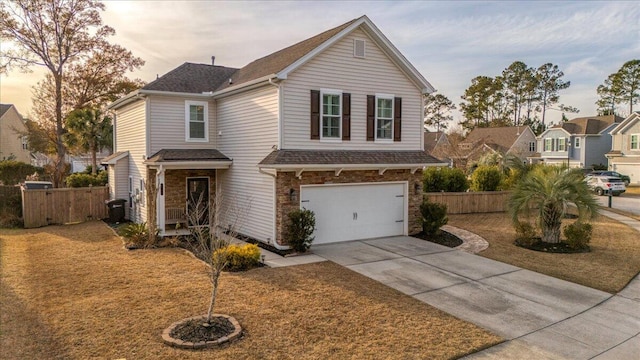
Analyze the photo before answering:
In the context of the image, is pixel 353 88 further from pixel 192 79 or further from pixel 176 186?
pixel 176 186

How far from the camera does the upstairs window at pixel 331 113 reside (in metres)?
13.7

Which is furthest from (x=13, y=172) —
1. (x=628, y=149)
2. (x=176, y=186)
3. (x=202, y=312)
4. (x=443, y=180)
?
(x=628, y=149)

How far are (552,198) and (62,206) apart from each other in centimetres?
1966

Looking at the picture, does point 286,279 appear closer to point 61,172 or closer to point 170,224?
point 170,224

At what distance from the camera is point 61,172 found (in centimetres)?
2920

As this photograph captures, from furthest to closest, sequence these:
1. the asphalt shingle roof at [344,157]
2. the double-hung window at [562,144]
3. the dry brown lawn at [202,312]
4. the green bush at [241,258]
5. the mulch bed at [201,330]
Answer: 1. the double-hung window at [562,144]
2. the asphalt shingle roof at [344,157]
3. the green bush at [241,258]
4. the mulch bed at [201,330]
5. the dry brown lawn at [202,312]

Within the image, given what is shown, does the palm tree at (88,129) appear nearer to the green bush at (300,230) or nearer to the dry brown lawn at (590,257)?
the green bush at (300,230)

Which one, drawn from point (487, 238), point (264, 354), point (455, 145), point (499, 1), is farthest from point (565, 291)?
point (455, 145)

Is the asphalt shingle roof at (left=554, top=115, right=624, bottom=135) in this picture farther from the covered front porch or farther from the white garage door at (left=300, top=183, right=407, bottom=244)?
the covered front porch

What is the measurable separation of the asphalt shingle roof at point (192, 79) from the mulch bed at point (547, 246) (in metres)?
13.5

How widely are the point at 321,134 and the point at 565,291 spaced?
8182 mm

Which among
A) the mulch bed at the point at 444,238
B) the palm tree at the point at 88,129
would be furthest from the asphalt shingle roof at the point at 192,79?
the palm tree at the point at 88,129

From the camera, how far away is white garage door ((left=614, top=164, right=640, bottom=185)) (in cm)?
3972

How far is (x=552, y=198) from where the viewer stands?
13.8 m
